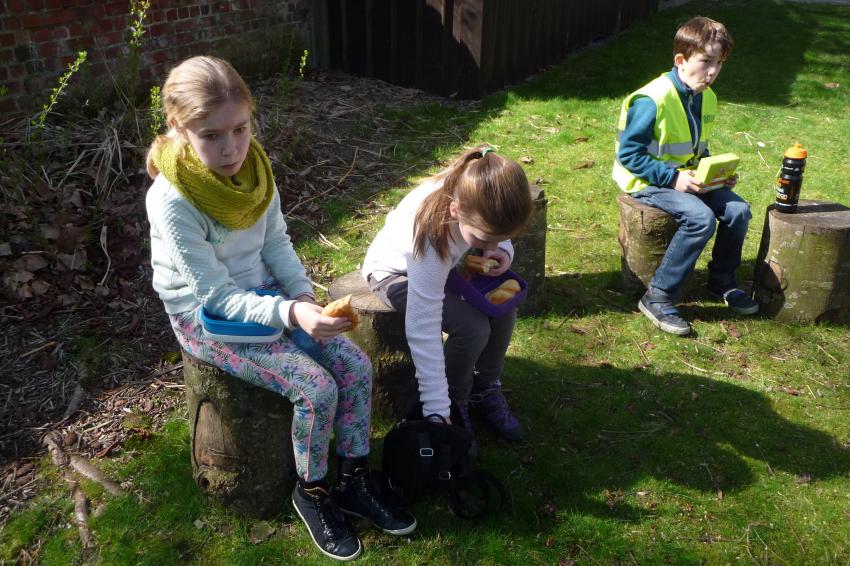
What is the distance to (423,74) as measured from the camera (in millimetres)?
8672

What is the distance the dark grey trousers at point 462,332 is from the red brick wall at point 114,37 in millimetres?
3708

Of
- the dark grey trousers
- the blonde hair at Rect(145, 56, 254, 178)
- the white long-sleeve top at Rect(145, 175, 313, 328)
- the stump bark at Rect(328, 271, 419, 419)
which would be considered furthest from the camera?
the stump bark at Rect(328, 271, 419, 419)

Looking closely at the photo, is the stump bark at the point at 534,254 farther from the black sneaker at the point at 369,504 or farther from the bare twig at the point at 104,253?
the bare twig at the point at 104,253

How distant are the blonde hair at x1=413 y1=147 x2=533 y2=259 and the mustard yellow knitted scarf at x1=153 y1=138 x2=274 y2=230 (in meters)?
0.65

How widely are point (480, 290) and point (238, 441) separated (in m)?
1.17

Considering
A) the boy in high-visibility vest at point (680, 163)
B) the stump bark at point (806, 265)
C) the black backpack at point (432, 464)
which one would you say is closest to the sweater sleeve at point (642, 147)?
the boy in high-visibility vest at point (680, 163)

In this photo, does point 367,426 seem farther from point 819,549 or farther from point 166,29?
point 166,29

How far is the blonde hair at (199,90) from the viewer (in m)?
2.67

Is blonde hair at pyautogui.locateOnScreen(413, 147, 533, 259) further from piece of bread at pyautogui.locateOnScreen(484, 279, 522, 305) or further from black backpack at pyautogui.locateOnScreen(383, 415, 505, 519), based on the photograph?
black backpack at pyautogui.locateOnScreen(383, 415, 505, 519)

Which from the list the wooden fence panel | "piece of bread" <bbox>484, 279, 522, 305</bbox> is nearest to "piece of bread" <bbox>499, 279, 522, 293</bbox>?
"piece of bread" <bbox>484, 279, 522, 305</bbox>

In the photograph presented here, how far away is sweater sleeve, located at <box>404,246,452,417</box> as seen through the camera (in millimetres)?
3162

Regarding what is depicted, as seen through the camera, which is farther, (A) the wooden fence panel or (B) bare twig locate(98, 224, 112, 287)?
(A) the wooden fence panel

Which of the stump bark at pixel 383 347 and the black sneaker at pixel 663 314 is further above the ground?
the stump bark at pixel 383 347

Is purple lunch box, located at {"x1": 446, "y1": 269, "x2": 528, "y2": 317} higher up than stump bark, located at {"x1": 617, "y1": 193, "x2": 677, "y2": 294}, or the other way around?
purple lunch box, located at {"x1": 446, "y1": 269, "x2": 528, "y2": 317}
